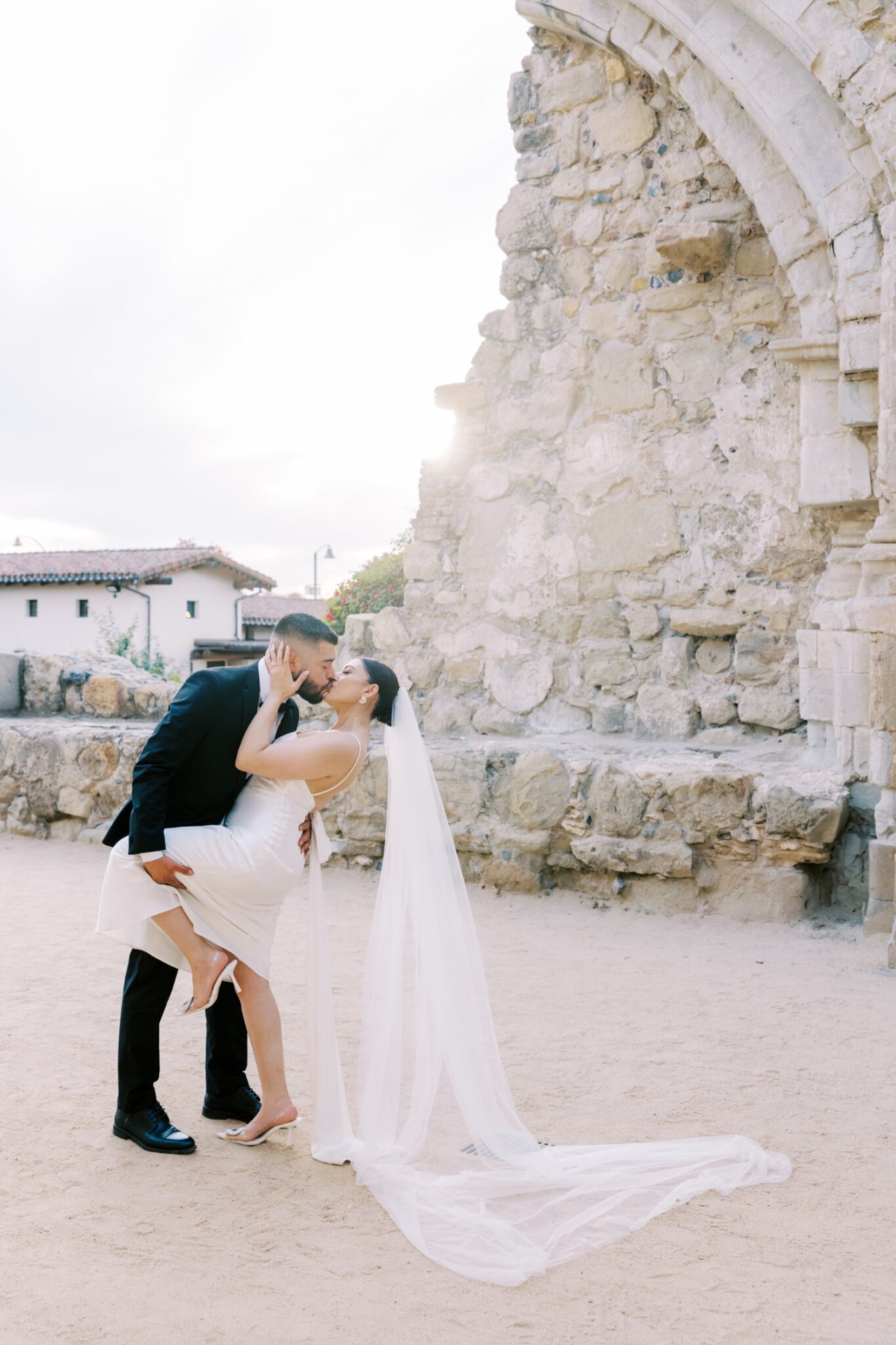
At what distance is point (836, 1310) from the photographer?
76.3 inches

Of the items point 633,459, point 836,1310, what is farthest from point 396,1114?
point 633,459

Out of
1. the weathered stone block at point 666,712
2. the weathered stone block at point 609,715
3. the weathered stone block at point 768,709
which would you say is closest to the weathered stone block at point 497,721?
the weathered stone block at point 609,715

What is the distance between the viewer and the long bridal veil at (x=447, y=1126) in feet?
7.45

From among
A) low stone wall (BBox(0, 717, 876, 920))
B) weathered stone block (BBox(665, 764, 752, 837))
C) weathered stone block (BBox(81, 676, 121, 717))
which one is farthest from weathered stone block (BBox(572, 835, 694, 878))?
weathered stone block (BBox(81, 676, 121, 717))

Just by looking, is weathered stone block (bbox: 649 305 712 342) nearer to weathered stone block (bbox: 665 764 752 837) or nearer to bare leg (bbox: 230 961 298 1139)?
weathered stone block (bbox: 665 764 752 837)

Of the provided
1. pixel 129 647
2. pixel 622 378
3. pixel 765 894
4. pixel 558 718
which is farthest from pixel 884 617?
pixel 129 647

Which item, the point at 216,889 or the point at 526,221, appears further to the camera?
the point at 526,221

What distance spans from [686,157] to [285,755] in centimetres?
448

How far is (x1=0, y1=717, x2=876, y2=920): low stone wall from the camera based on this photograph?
469 centimetres

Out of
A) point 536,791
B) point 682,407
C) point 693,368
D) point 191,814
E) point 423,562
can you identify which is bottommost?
point 536,791

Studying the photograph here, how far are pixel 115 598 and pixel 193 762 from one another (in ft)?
79.5

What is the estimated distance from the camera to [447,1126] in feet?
9.21

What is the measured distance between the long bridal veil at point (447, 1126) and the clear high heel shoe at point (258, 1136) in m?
0.11

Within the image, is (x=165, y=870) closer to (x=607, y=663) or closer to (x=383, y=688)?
(x=383, y=688)
